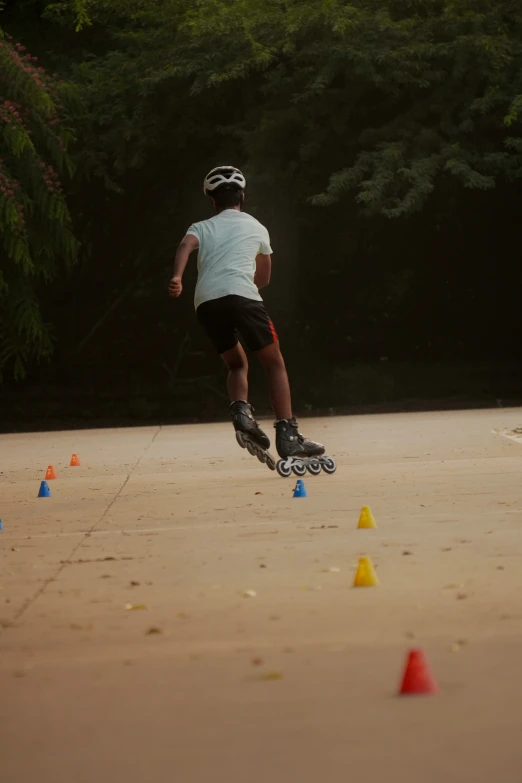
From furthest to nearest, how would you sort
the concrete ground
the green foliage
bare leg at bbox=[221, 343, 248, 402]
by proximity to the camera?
1. the green foliage
2. bare leg at bbox=[221, 343, 248, 402]
3. the concrete ground

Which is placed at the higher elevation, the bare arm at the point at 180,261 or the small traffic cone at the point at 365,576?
the bare arm at the point at 180,261

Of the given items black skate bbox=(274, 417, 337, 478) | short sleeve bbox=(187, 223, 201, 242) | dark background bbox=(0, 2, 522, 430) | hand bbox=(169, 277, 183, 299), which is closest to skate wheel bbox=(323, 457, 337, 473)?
black skate bbox=(274, 417, 337, 478)

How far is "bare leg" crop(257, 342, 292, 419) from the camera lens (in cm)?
1060

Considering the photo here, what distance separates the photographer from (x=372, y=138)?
2202 centimetres

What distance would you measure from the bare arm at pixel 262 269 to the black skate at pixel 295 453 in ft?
3.61

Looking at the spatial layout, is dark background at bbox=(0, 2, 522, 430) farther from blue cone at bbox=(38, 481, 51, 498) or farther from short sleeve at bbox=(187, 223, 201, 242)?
blue cone at bbox=(38, 481, 51, 498)

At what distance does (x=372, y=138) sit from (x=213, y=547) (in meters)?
15.6

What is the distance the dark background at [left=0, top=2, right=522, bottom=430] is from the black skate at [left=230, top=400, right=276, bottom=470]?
13094 millimetres

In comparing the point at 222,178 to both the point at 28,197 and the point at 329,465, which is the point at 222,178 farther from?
the point at 28,197

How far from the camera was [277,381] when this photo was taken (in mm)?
10648

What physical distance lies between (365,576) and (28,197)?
52.6 feet

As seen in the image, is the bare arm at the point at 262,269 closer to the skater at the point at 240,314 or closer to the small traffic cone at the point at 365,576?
the skater at the point at 240,314

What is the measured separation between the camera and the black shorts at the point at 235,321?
10.6 meters

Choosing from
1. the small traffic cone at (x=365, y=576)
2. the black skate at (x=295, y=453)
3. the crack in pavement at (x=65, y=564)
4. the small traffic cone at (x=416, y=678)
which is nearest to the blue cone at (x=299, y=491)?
the crack in pavement at (x=65, y=564)
